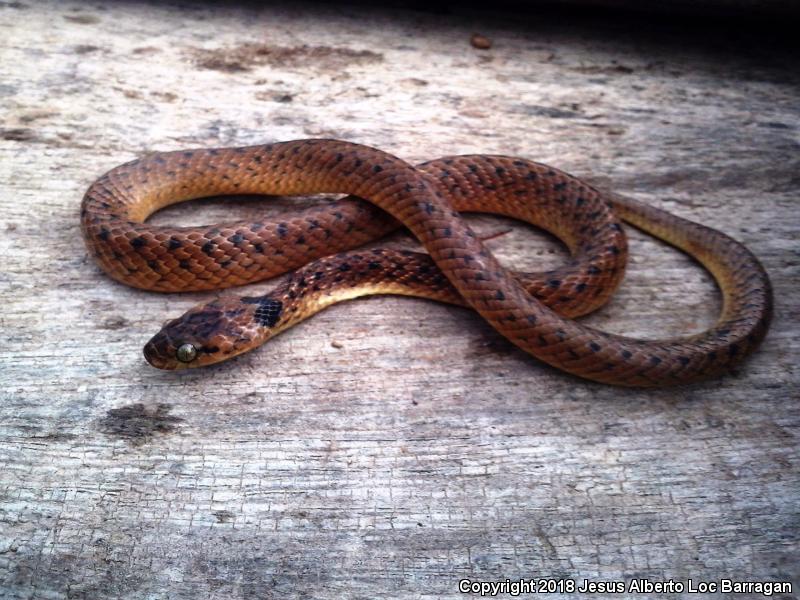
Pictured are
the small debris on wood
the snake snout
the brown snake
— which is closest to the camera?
the snake snout

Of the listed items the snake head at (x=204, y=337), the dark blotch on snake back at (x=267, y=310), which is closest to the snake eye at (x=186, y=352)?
the snake head at (x=204, y=337)

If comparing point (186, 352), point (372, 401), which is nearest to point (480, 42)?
point (372, 401)

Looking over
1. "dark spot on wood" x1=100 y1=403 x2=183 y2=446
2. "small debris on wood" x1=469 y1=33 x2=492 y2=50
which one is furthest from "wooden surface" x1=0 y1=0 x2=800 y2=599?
"small debris on wood" x1=469 y1=33 x2=492 y2=50

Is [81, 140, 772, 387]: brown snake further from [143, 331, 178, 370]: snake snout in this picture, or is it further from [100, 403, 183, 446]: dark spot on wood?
[100, 403, 183, 446]: dark spot on wood

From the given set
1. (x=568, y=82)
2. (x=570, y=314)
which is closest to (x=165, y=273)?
(x=570, y=314)

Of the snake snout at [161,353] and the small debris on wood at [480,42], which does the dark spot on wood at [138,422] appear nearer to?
the snake snout at [161,353]

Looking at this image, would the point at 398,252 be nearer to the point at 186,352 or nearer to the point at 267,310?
the point at 267,310

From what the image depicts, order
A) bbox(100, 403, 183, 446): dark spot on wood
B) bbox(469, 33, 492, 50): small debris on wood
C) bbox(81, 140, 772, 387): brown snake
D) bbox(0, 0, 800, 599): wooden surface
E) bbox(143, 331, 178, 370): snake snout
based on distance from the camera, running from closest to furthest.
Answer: bbox(0, 0, 800, 599): wooden surface
bbox(100, 403, 183, 446): dark spot on wood
bbox(143, 331, 178, 370): snake snout
bbox(81, 140, 772, 387): brown snake
bbox(469, 33, 492, 50): small debris on wood

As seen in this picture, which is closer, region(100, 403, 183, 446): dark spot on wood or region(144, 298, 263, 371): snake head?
region(100, 403, 183, 446): dark spot on wood
